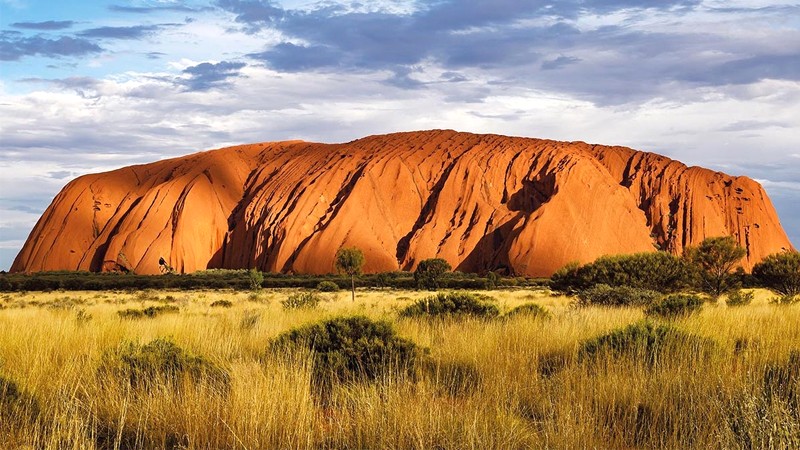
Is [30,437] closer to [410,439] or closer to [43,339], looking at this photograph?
[410,439]

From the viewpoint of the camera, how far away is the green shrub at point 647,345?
25.3 ft

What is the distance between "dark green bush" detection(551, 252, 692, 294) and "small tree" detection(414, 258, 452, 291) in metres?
22.5

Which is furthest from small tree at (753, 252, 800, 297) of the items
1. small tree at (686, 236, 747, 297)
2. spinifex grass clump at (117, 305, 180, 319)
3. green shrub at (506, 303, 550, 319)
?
spinifex grass clump at (117, 305, 180, 319)

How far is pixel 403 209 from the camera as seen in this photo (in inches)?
3489

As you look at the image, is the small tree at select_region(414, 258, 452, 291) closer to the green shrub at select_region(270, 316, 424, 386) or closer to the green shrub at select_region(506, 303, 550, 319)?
the green shrub at select_region(506, 303, 550, 319)

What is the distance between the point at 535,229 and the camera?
78.8m

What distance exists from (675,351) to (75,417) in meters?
6.49

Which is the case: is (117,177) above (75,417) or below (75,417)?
above

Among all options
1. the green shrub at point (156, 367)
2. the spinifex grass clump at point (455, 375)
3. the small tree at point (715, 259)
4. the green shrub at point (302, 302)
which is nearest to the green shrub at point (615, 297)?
the green shrub at point (302, 302)

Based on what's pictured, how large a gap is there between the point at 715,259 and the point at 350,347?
119ft

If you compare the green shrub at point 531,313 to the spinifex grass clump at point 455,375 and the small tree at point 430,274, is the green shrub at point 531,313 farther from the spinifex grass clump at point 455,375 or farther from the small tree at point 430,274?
the small tree at point 430,274

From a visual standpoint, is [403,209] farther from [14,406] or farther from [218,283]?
[14,406]

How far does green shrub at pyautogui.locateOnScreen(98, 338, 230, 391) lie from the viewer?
7102mm


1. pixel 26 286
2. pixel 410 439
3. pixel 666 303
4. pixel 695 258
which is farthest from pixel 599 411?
pixel 26 286
